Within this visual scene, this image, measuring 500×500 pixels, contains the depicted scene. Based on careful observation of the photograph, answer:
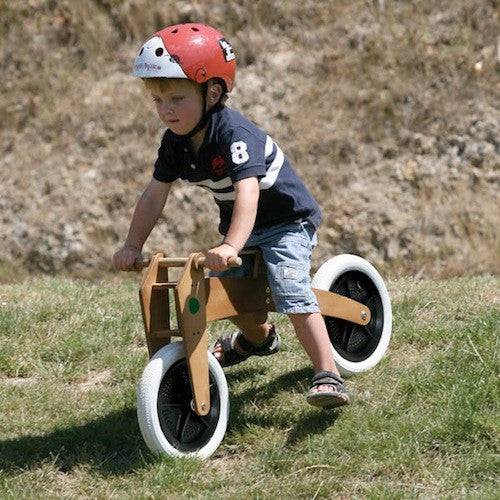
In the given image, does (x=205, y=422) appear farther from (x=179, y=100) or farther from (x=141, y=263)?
(x=179, y=100)

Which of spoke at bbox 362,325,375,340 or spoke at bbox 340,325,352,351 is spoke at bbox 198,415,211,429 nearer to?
spoke at bbox 340,325,352,351

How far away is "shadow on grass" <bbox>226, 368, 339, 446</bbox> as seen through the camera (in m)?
5.46

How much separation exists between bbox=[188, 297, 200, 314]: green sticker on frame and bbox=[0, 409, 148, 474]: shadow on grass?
733mm

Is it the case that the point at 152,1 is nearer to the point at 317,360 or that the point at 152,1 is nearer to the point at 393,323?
the point at 393,323

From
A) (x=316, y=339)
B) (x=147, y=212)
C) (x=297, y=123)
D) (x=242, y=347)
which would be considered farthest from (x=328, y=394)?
(x=297, y=123)

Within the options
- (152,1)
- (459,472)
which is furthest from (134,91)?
(459,472)

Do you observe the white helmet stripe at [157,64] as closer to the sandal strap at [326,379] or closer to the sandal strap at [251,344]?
the sandal strap at [326,379]

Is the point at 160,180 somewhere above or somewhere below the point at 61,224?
above

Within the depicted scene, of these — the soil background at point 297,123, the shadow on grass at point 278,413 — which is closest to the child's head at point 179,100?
the shadow on grass at point 278,413

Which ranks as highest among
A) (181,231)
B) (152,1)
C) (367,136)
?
(152,1)

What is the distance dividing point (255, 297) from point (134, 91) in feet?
29.1

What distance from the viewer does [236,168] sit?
5254 millimetres

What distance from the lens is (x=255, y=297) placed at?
5.66 m

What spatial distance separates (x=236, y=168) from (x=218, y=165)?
0.52 feet
